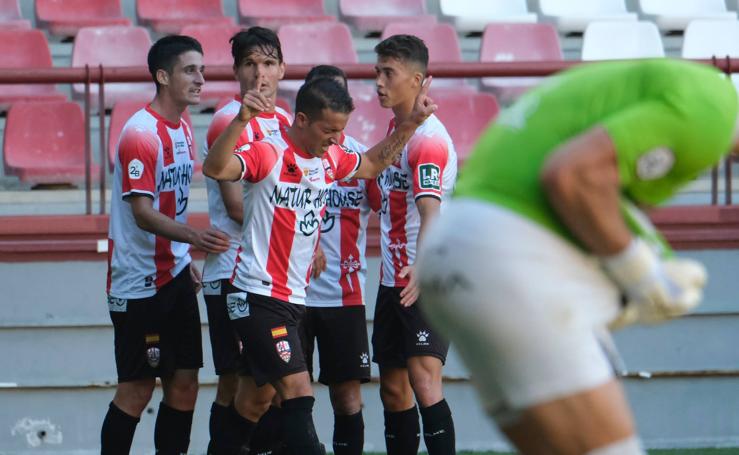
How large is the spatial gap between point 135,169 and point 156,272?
1.73ft

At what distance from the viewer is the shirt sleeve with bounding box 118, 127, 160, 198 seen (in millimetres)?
5688

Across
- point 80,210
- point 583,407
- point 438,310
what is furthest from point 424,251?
point 80,210

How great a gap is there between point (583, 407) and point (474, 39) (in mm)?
8122

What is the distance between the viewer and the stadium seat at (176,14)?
32.9 ft

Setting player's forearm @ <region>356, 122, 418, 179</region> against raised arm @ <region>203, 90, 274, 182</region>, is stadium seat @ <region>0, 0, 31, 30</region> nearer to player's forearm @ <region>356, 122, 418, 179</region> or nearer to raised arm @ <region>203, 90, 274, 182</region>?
player's forearm @ <region>356, 122, 418, 179</region>

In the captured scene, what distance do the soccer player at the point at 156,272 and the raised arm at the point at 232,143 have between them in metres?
0.83

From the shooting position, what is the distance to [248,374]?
580 centimetres

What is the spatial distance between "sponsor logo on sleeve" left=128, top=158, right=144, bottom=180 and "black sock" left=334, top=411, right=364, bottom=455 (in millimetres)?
1563

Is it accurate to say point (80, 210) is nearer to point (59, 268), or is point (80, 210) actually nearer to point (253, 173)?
point (59, 268)

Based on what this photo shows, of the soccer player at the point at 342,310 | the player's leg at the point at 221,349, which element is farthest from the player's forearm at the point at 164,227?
the soccer player at the point at 342,310

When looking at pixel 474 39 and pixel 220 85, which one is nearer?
pixel 220 85

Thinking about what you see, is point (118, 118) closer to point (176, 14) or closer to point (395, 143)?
point (176, 14)

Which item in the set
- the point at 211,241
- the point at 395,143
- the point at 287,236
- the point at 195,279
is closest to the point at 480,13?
the point at 195,279

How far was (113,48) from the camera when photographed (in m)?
9.51
